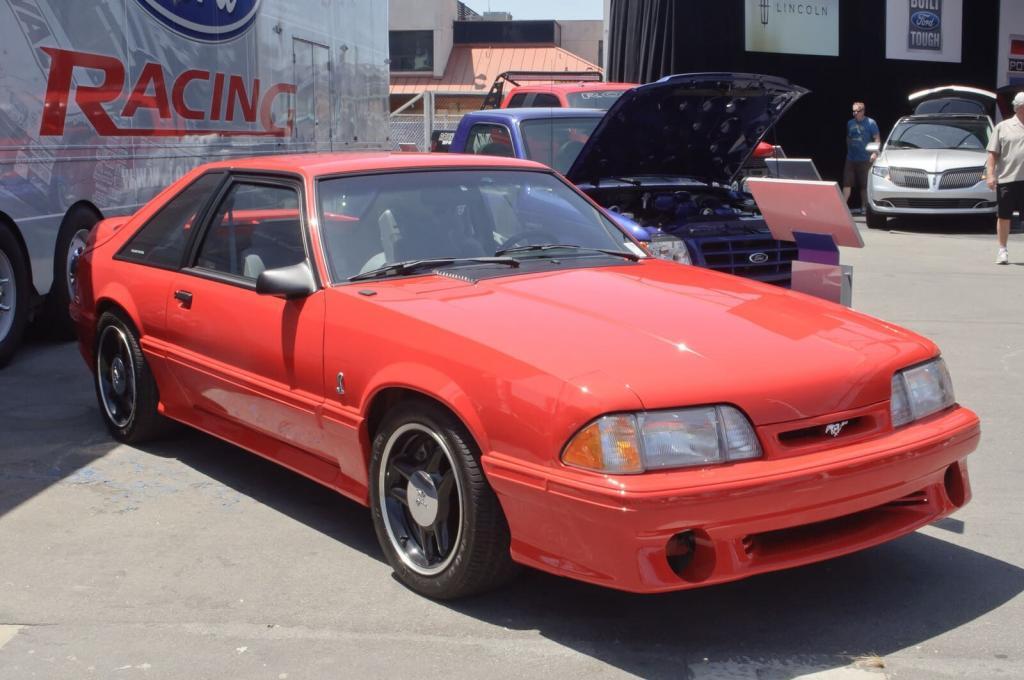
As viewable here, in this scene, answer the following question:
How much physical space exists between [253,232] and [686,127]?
4443 millimetres

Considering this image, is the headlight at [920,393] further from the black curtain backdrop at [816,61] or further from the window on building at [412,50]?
the window on building at [412,50]

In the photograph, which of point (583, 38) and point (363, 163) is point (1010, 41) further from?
point (363, 163)

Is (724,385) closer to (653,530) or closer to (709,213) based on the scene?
(653,530)

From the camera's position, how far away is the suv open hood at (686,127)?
26.6 feet

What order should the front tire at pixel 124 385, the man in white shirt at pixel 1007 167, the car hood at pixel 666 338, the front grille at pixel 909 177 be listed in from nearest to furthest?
the car hood at pixel 666 338
the front tire at pixel 124 385
the man in white shirt at pixel 1007 167
the front grille at pixel 909 177

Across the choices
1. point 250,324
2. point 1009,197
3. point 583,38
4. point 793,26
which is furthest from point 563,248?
point 583,38

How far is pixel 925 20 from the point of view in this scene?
977 inches

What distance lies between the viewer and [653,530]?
3275 millimetres

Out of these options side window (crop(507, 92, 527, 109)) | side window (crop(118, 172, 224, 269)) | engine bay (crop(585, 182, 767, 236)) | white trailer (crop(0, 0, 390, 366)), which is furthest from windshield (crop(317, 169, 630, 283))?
side window (crop(507, 92, 527, 109))

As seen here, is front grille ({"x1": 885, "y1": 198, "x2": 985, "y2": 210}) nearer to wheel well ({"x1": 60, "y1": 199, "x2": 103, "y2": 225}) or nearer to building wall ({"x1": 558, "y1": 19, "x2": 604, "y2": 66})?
wheel well ({"x1": 60, "y1": 199, "x2": 103, "y2": 225})

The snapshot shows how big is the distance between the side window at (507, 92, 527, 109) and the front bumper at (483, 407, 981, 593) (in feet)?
39.0


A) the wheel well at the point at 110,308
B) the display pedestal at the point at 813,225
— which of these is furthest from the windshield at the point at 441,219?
the wheel well at the point at 110,308

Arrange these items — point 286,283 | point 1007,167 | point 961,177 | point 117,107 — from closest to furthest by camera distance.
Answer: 1. point 286,283
2. point 117,107
3. point 1007,167
4. point 961,177

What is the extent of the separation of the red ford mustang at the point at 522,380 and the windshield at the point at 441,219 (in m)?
0.01
